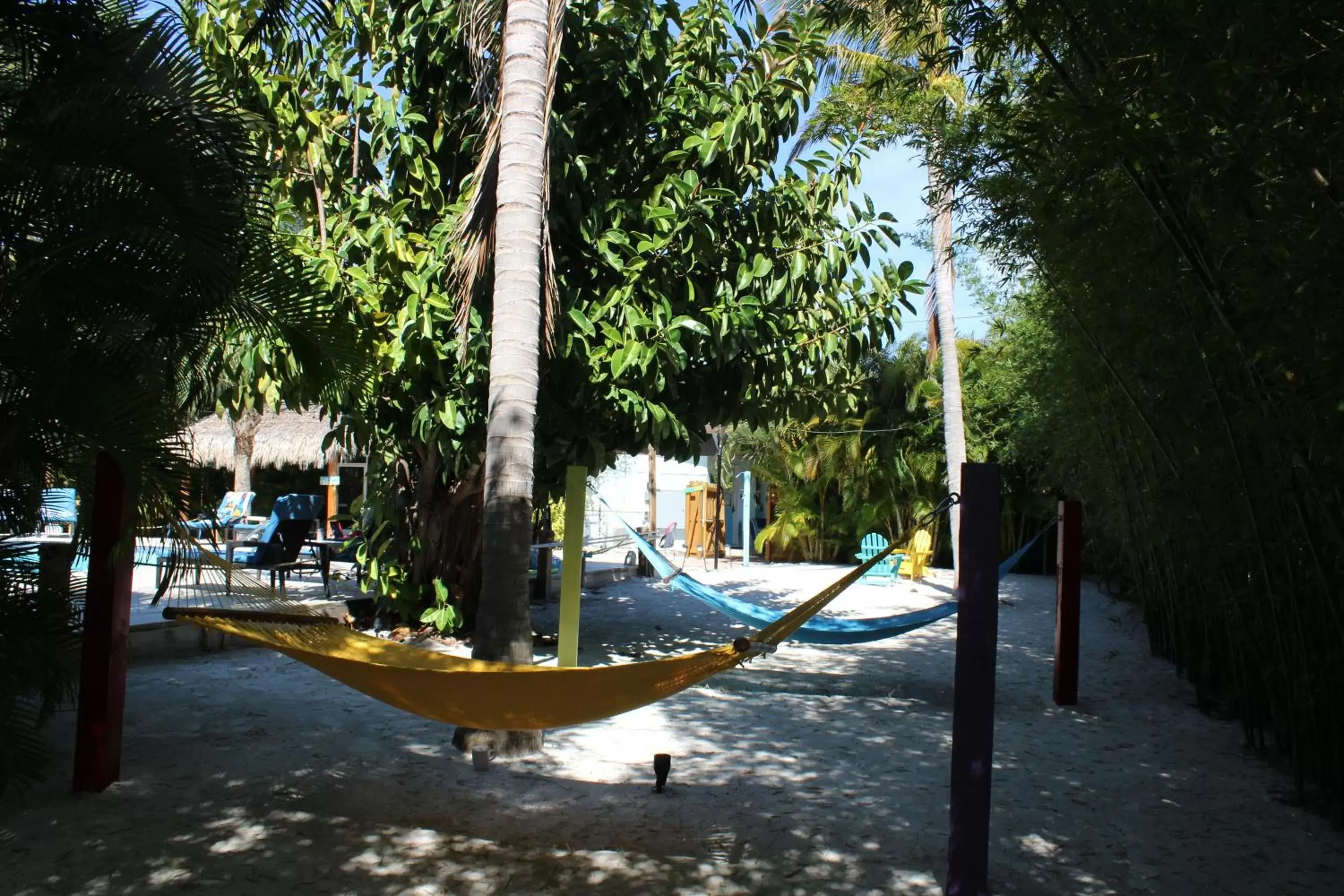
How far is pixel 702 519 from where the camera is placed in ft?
46.8

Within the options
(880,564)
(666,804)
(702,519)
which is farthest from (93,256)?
(702,519)

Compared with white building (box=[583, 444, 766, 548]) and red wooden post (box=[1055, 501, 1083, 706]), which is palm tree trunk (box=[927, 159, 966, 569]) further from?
white building (box=[583, 444, 766, 548])

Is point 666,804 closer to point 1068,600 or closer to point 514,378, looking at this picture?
point 514,378

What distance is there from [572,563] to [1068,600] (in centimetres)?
241

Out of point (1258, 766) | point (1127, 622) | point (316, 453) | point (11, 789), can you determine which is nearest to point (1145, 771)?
point (1258, 766)

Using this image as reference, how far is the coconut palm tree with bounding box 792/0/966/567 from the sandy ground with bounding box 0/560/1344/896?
3.57ft

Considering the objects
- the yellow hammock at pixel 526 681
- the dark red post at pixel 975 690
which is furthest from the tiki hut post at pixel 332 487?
the dark red post at pixel 975 690

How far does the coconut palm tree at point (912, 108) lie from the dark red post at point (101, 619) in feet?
9.21

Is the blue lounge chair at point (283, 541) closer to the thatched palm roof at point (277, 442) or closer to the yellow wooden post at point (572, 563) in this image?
the yellow wooden post at point (572, 563)

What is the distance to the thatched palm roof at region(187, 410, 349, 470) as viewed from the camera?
1279cm

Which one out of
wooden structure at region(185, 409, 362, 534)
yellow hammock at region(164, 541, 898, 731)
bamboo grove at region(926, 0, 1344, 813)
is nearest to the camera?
bamboo grove at region(926, 0, 1344, 813)

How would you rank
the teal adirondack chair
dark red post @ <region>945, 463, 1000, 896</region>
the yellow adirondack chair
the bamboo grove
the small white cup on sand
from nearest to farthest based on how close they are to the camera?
the bamboo grove, dark red post @ <region>945, 463, 1000, 896</region>, the small white cup on sand, the teal adirondack chair, the yellow adirondack chair

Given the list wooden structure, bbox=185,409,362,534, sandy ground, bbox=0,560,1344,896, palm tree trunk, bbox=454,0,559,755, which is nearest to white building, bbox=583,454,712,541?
wooden structure, bbox=185,409,362,534

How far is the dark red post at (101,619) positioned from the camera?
305cm
